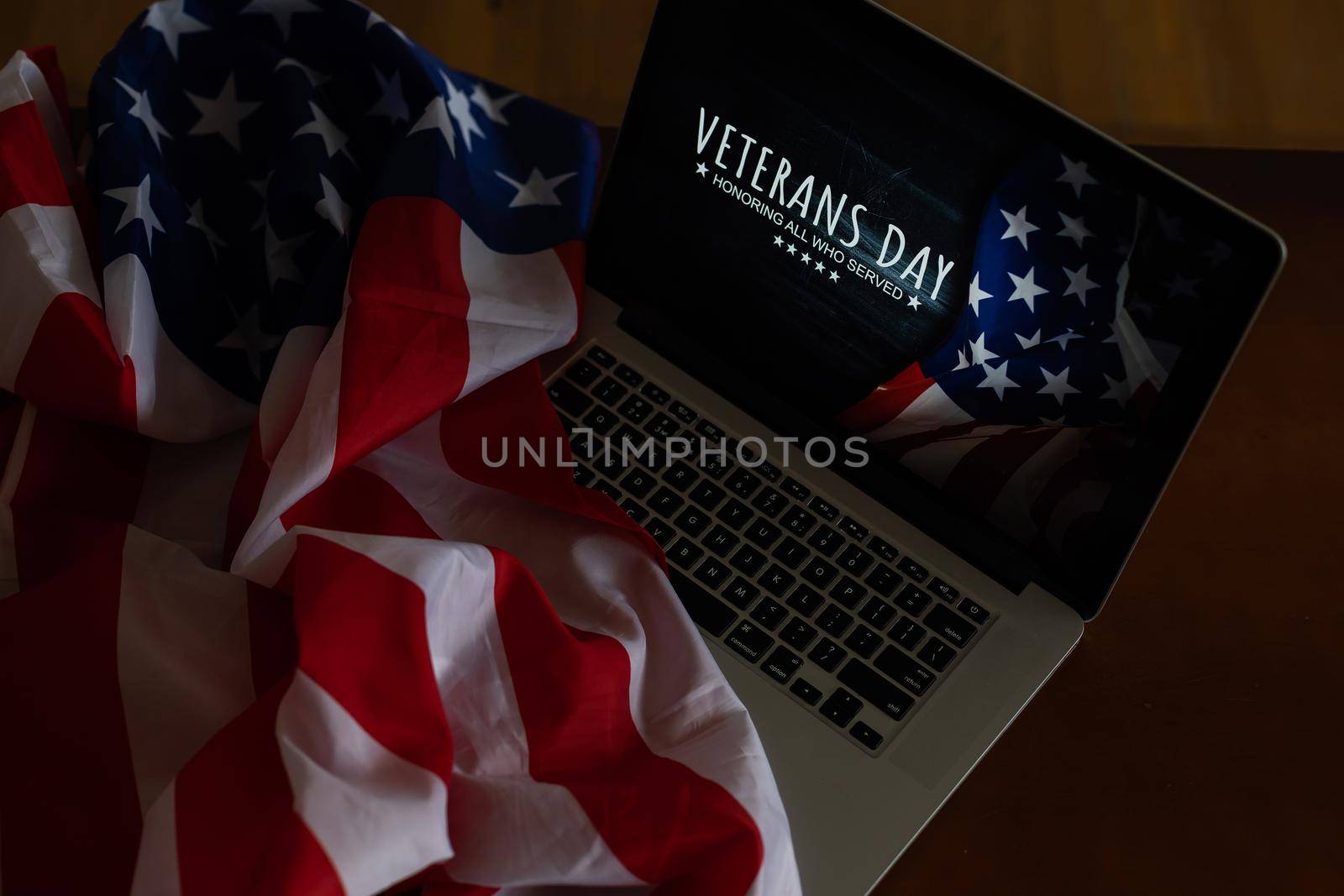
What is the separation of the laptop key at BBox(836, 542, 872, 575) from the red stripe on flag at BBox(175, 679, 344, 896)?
0.97 feet

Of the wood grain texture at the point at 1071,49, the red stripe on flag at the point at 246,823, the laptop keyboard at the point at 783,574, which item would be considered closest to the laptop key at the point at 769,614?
the laptop keyboard at the point at 783,574

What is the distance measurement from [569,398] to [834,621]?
0.20 metres

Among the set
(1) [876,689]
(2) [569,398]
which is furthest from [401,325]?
(1) [876,689]

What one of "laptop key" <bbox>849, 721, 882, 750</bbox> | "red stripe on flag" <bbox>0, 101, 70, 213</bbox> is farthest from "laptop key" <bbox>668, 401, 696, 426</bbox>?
"red stripe on flag" <bbox>0, 101, 70, 213</bbox>

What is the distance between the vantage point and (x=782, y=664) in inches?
25.9

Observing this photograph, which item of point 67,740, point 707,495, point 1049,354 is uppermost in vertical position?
point 1049,354

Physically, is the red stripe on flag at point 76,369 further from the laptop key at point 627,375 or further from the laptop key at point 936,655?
the laptop key at point 936,655

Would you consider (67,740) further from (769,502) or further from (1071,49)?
(1071,49)

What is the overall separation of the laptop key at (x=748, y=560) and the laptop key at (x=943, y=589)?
9cm

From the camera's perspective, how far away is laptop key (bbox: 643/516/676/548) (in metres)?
0.70

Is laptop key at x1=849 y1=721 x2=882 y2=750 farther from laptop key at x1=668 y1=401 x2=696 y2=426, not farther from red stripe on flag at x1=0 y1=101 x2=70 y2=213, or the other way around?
red stripe on flag at x1=0 y1=101 x2=70 y2=213

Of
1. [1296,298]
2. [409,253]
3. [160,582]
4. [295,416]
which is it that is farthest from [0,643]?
[1296,298]

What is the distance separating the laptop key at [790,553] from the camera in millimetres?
691

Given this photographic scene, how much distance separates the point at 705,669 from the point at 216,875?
9.0 inches
